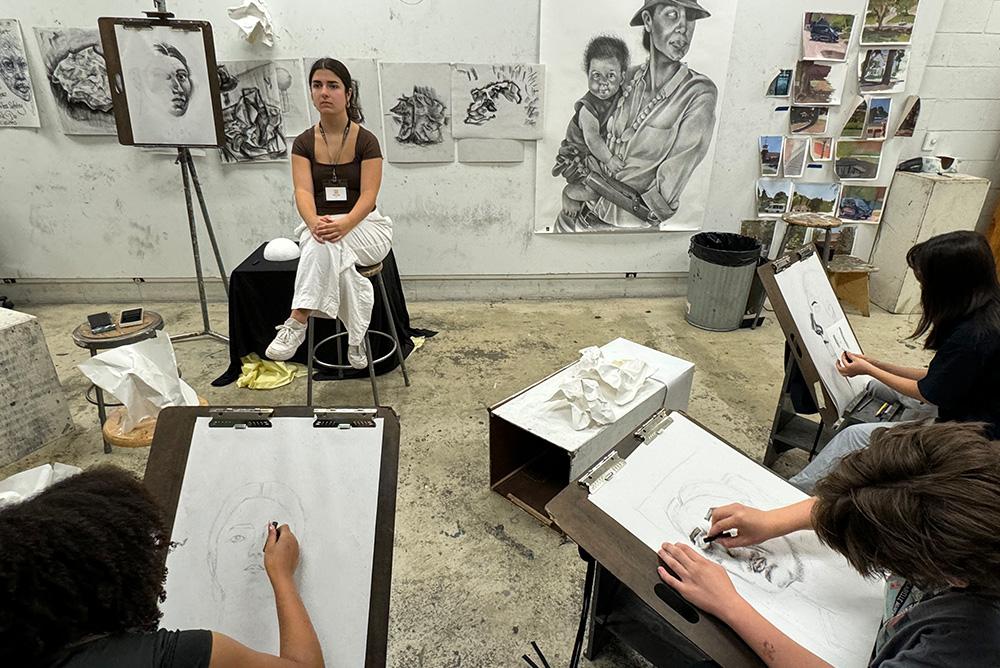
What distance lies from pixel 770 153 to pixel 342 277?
9.80 feet

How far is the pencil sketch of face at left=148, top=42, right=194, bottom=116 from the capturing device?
2738 mm

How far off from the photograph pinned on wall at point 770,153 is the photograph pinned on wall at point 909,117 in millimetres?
769

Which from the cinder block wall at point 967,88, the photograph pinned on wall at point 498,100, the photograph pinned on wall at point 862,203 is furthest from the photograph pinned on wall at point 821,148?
the photograph pinned on wall at point 498,100

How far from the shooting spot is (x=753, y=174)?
Result: 12.3 feet

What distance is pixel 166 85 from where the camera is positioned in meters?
2.82

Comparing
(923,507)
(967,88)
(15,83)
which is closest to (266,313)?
(15,83)

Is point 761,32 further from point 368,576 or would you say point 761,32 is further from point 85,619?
point 85,619

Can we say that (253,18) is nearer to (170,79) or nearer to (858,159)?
(170,79)

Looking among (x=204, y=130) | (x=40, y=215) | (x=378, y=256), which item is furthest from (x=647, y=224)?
(x=40, y=215)

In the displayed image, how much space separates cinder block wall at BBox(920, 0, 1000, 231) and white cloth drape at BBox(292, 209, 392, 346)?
149 inches

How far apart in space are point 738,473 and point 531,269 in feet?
9.19

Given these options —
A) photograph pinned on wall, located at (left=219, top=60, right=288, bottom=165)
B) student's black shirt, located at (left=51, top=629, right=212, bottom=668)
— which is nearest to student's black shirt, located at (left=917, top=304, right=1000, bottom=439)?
student's black shirt, located at (left=51, top=629, right=212, bottom=668)

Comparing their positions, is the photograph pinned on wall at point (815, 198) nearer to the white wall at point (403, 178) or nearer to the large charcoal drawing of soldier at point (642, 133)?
the white wall at point (403, 178)

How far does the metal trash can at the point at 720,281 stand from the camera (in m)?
3.44
